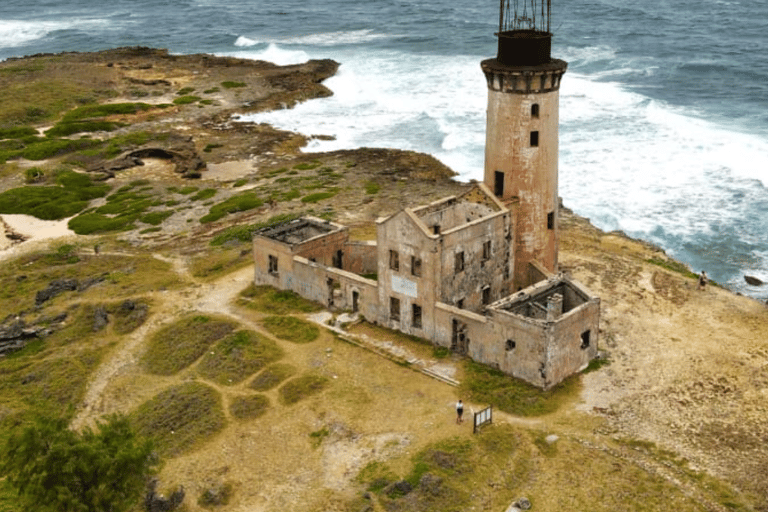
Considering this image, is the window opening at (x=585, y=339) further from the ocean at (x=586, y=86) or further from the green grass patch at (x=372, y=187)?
the green grass patch at (x=372, y=187)

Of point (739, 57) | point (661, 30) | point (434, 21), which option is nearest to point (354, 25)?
point (434, 21)

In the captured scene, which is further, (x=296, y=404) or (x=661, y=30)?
(x=661, y=30)

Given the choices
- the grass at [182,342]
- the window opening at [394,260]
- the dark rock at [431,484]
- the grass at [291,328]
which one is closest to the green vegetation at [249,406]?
the grass at [291,328]

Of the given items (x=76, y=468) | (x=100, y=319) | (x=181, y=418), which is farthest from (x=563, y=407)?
(x=100, y=319)

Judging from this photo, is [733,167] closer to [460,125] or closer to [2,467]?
[460,125]

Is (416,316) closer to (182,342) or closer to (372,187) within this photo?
(182,342)

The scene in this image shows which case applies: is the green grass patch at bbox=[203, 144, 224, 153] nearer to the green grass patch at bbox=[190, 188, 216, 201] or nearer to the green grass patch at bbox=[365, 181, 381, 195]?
the green grass patch at bbox=[190, 188, 216, 201]

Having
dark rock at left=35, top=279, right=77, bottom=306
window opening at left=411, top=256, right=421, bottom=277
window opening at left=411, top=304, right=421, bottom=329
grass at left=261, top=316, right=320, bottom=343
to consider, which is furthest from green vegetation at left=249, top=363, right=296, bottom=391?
dark rock at left=35, top=279, right=77, bottom=306
